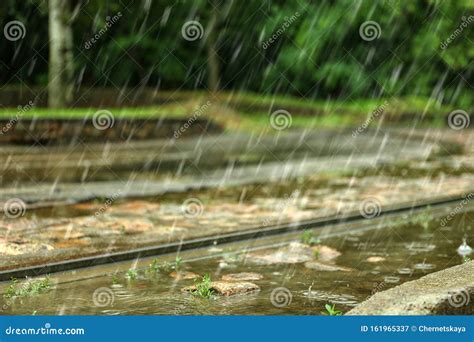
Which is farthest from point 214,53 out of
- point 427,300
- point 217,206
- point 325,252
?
point 427,300

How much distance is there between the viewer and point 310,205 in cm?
1236

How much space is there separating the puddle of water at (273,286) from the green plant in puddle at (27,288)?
0.28 ft

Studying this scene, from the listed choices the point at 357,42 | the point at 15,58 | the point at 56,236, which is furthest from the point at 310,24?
the point at 56,236

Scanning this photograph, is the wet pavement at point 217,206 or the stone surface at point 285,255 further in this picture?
the wet pavement at point 217,206

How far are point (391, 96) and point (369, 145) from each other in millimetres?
10801

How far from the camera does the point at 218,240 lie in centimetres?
939

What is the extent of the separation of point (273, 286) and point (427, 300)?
208 cm

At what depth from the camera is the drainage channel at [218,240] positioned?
777cm

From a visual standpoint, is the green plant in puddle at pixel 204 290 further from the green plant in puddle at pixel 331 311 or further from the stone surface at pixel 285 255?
the stone surface at pixel 285 255

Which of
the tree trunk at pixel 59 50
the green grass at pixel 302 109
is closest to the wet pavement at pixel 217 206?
the tree trunk at pixel 59 50

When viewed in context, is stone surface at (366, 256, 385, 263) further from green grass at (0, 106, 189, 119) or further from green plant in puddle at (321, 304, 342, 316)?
green grass at (0, 106, 189, 119)

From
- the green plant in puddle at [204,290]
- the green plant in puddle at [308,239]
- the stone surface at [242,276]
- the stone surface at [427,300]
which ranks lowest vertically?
the stone surface at [427,300]

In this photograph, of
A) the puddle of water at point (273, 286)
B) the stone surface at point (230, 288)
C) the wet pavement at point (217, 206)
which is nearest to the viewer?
the puddle of water at point (273, 286)

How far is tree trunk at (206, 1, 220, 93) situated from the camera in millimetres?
29766
